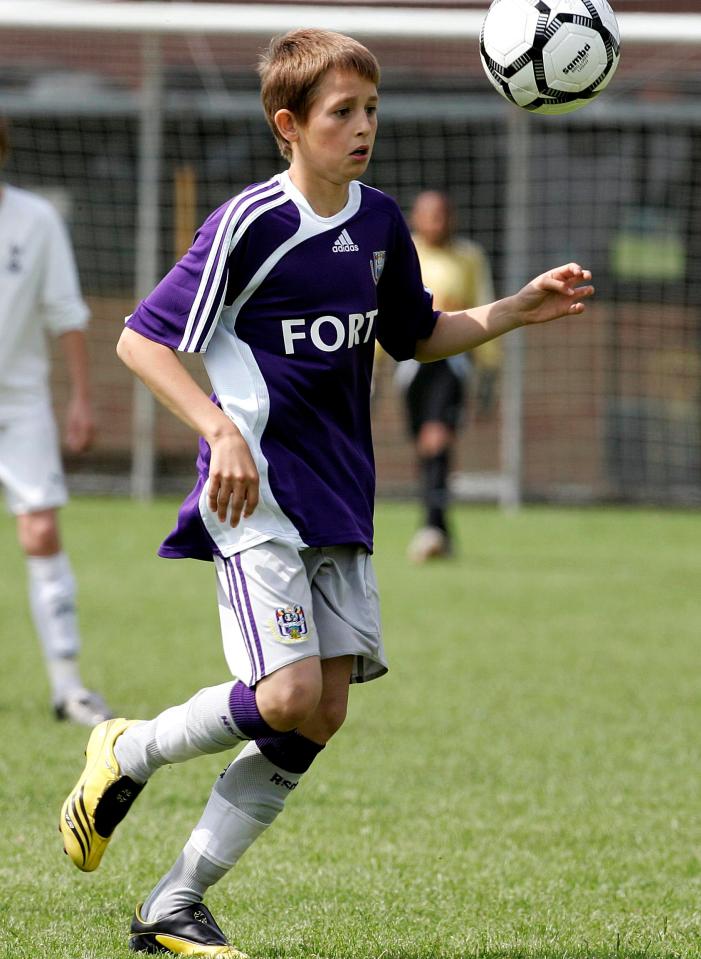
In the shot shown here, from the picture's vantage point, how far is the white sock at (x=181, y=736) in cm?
321

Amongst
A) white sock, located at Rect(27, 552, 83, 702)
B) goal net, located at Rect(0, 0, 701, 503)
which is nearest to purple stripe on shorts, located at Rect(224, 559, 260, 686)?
white sock, located at Rect(27, 552, 83, 702)

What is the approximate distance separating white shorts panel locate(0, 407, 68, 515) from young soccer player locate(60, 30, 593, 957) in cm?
228

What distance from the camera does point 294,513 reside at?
10.5ft

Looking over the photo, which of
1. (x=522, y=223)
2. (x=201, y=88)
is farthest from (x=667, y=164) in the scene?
(x=201, y=88)

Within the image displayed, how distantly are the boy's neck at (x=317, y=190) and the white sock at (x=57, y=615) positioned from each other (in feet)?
8.91

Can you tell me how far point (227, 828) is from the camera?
329cm

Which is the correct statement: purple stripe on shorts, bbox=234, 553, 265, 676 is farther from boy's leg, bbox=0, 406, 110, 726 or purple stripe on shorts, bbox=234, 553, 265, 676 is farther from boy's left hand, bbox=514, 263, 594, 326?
boy's leg, bbox=0, 406, 110, 726

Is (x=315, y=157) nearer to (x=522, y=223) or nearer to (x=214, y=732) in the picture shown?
(x=214, y=732)

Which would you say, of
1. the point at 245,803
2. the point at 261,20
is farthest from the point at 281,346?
the point at 261,20

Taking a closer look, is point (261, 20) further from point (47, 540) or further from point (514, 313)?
point (514, 313)

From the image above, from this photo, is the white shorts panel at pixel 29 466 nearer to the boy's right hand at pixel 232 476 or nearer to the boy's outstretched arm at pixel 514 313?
the boy's outstretched arm at pixel 514 313

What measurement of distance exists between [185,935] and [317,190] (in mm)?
1581

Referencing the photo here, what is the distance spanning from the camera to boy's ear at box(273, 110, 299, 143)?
332 centimetres

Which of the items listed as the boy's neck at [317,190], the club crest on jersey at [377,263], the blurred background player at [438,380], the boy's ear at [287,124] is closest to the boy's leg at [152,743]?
the club crest on jersey at [377,263]
